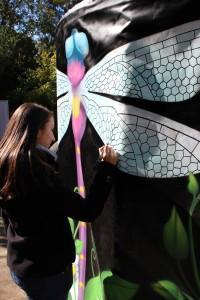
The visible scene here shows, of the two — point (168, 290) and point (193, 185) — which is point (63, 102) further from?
point (168, 290)

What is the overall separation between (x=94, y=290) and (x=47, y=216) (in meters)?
0.78

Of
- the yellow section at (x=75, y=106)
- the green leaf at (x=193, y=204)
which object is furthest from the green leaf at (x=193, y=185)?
the yellow section at (x=75, y=106)

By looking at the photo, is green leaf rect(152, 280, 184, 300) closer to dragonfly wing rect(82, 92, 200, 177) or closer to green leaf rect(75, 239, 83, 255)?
dragonfly wing rect(82, 92, 200, 177)

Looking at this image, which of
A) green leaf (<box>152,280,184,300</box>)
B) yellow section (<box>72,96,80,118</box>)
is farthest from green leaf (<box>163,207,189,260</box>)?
yellow section (<box>72,96,80,118</box>)

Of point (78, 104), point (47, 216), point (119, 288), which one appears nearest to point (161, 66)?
point (78, 104)

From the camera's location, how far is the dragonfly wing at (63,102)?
10.4 feet

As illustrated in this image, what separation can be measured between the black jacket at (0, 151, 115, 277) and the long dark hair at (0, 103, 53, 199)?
0.06 m

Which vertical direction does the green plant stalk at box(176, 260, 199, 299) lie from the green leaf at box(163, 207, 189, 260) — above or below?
below

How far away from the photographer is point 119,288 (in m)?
2.54

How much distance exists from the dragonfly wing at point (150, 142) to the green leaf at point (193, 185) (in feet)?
0.10

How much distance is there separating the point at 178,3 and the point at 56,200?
1072 mm

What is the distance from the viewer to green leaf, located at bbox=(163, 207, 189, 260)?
2.34 metres

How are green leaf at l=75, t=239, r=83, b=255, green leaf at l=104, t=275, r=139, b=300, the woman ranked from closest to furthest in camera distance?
the woman < green leaf at l=104, t=275, r=139, b=300 < green leaf at l=75, t=239, r=83, b=255

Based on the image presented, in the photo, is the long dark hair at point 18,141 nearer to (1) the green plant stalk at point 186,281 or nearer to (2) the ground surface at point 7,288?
(1) the green plant stalk at point 186,281
